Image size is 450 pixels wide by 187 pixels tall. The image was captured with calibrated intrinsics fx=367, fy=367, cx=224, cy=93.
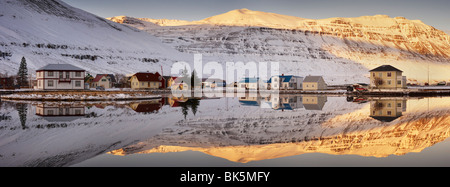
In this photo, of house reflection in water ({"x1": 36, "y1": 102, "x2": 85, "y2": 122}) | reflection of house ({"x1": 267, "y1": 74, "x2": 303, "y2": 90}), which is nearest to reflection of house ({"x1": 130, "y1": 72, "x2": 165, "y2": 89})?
reflection of house ({"x1": 267, "y1": 74, "x2": 303, "y2": 90})

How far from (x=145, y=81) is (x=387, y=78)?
188 feet

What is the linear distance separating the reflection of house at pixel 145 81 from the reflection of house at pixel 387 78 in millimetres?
52478

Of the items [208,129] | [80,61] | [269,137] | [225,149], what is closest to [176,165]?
[225,149]

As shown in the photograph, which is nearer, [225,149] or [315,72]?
[225,149]

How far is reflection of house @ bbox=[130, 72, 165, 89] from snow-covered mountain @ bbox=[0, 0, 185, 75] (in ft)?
142

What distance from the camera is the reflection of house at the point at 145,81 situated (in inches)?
3647

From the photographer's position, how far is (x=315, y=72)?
18525 centimetres

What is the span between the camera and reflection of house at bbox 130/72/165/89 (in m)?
92.6

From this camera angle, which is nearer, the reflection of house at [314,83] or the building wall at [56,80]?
the building wall at [56,80]

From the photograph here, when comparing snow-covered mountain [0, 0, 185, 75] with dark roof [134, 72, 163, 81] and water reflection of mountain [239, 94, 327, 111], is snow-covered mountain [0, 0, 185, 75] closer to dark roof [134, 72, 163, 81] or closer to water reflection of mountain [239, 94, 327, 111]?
dark roof [134, 72, 163, 81]

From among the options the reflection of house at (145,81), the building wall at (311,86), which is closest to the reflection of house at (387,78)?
the building wall at (311,86)

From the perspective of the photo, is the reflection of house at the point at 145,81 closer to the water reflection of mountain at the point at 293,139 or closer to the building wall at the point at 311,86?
the building wall at the point at 311,86

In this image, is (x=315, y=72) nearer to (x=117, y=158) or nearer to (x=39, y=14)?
(x=39, y=14)
